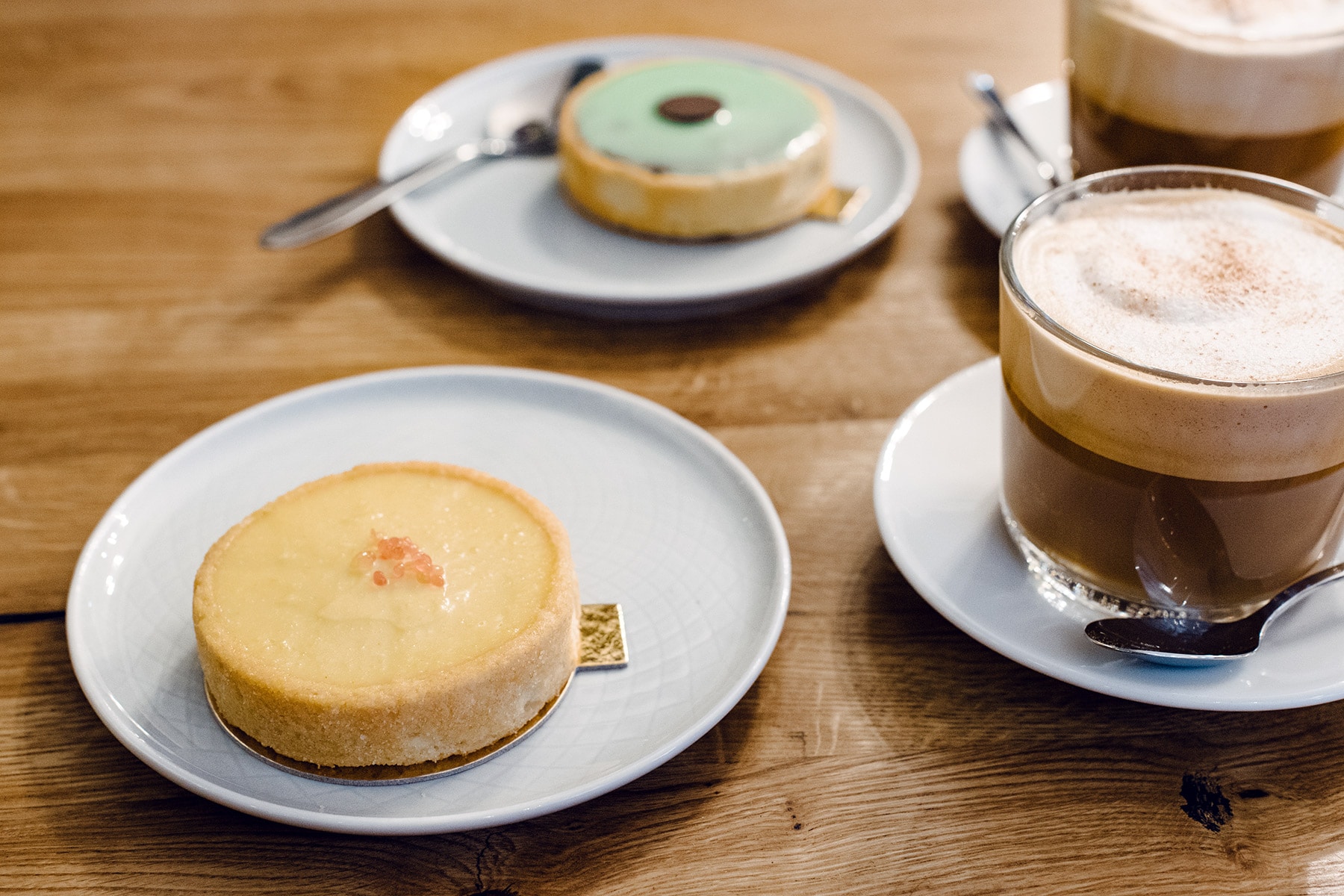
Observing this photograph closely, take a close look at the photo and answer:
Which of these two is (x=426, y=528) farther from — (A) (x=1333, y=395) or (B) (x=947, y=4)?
(B) (x=947, y=4)

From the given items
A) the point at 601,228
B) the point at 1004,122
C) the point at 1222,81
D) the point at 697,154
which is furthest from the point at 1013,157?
the point at 601,228

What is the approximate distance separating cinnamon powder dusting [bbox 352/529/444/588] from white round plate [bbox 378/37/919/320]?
0.52 metres

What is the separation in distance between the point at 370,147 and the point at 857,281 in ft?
2.70

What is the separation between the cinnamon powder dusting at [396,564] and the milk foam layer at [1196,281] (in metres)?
0.52

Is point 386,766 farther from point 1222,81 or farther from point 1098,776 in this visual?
point 1222,81

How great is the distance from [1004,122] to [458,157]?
0.81m

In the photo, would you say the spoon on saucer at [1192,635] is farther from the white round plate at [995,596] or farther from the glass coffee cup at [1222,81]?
the glass coffee cup at [1222,81]

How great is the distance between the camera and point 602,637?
2.91 ft

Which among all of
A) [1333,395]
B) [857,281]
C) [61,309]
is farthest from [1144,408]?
[61,309]

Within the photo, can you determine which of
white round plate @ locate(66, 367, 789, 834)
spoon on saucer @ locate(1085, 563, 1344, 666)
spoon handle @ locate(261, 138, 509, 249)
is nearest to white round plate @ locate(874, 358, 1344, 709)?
spoon on saucer @ locate(1085, 563, 1344, 666)

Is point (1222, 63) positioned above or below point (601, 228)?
above

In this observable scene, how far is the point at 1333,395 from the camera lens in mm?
759

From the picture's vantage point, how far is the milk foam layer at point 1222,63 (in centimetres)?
122

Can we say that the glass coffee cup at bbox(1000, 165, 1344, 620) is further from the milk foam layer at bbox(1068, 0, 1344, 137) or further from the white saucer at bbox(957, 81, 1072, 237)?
the white saucer at bbox(957, 81, 1072, 237)
